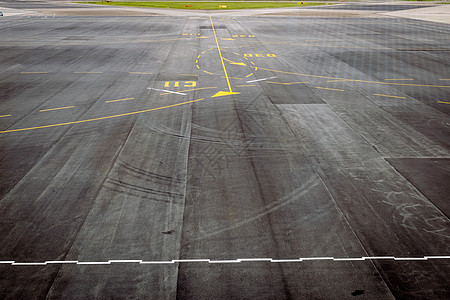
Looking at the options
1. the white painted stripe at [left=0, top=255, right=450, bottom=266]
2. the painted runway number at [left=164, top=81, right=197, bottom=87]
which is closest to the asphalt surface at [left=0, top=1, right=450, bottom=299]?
the white painted stripe at [left=0, top=255, right=450, bottom=266]

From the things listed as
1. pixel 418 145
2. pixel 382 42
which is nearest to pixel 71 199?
pixel 418 145

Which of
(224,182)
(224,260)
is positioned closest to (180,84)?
(224,182)

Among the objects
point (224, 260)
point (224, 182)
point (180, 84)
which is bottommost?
point (224, 260)

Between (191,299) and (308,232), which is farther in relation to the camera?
(308,232)

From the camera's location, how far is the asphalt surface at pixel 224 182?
11.5 m

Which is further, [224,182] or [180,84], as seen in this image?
[180,84]

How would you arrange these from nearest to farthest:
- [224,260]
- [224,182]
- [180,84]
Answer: [224,260] < [224,182] < [180,84]

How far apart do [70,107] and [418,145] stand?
76.2 feet

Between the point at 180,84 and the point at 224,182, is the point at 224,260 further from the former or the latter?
the point at 180,84

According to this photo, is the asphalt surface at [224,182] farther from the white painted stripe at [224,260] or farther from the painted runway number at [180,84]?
the painted runway number at [180,84]

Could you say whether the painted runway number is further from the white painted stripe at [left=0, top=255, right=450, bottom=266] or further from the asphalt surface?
the white painted stripe at [left=0, top=255, right=450, bottom=266]

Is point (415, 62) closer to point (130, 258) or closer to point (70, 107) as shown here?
point (70, 107)

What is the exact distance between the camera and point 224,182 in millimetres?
17031

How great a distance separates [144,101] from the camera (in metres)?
28.2
